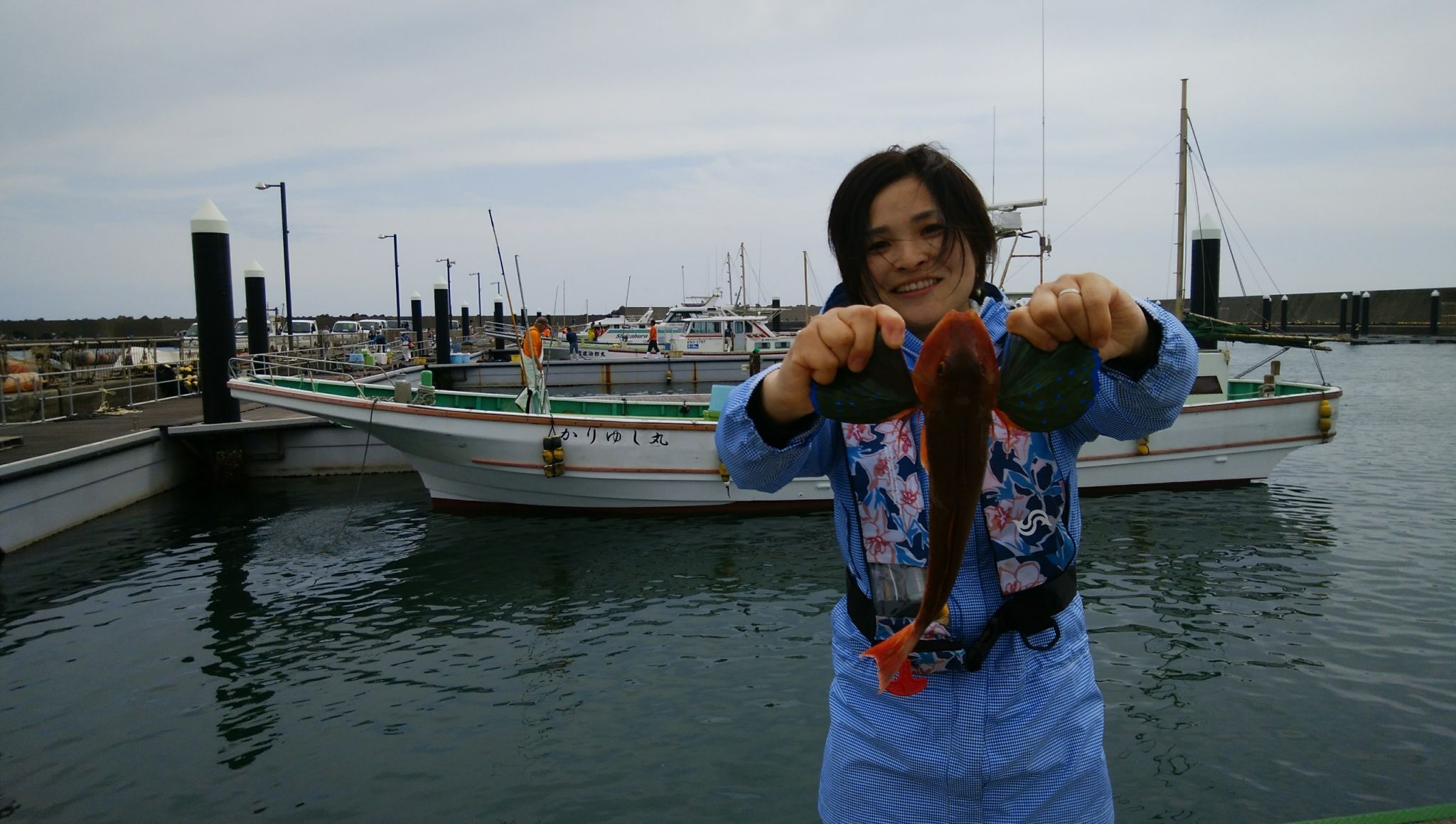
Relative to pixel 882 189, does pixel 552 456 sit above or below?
below

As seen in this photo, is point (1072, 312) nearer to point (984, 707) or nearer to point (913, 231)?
point (913, 231)

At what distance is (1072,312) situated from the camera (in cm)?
154

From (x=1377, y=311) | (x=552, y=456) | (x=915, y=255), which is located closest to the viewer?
(x=915, y=255)

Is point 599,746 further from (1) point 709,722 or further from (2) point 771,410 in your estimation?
(2) point 771,410

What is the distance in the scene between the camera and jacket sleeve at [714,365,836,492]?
1.88m

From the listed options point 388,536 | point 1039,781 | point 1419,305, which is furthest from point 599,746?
point 1419,305

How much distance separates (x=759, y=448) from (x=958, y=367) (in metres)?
0.54

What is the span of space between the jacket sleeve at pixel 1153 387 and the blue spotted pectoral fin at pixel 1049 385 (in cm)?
13

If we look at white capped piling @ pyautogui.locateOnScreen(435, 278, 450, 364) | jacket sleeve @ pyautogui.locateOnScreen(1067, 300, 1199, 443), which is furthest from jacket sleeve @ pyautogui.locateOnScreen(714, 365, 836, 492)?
white capped piling @ pyautogui.locateOnScreen(435, 278, 450, 364)

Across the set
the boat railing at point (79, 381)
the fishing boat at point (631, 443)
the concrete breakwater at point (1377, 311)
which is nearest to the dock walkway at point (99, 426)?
the boat railing at point (79, 381)

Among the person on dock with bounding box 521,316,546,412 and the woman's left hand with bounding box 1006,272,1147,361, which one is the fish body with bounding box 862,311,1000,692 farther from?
the person on dock with bounding box 521,316,546,412

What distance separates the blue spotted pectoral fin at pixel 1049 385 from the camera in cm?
156

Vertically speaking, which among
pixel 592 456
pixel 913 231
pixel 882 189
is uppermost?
pixel 882 189

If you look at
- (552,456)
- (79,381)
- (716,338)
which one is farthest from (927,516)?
(716,338)
